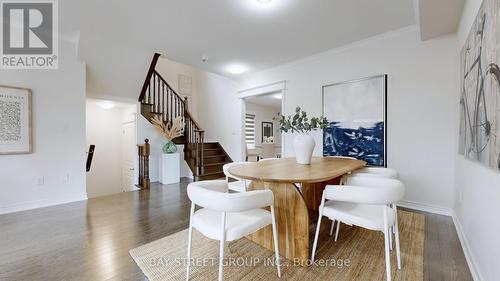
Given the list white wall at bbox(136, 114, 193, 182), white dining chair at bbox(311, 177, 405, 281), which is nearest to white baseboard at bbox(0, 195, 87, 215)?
white wall at bbox(136, 114, 193, 182)

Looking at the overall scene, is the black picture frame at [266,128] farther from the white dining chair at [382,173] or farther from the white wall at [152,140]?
the white dining chair at [382,173]

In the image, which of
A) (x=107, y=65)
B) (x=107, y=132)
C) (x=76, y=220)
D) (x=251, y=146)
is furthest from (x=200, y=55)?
(x=251, y=146)

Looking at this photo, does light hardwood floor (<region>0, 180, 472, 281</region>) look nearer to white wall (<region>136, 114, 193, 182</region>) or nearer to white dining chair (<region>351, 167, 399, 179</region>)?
white dining chair (<region>351, 167, 399, 179</region>)

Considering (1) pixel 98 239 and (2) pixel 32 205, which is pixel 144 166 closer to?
(2) pixel 32 205

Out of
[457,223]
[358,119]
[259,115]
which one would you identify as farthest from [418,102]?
[259,115]

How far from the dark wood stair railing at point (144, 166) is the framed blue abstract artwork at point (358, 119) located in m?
3.65

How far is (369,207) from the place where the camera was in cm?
177

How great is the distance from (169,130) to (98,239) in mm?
3184

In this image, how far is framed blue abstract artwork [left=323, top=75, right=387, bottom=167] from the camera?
327cm

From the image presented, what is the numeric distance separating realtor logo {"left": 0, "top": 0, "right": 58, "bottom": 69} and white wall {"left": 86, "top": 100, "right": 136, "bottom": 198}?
2.16 meters

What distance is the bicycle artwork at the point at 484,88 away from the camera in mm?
1244

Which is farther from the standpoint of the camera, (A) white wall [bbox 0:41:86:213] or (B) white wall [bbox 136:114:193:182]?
(B) white wall [bbox 136:114:193:182]

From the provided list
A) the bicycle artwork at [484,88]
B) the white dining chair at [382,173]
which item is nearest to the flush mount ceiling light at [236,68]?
the white dining chair at [382,173]

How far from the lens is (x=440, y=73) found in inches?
111
